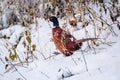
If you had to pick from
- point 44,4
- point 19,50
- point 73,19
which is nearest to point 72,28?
point 73,19

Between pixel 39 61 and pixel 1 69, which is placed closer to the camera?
pixel 39 61

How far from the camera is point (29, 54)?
423 cm

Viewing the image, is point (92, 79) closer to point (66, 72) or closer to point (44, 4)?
point (66, 72)

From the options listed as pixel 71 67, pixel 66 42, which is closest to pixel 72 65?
pixel 71 67

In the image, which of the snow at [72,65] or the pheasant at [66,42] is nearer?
the snow at [72,65]

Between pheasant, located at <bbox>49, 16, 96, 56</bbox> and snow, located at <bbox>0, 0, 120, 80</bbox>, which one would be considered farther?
pheasant, located at <bbox>49, 16, 96, 56</bbox>

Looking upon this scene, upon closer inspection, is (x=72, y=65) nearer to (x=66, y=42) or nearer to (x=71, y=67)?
(x=71, y=67)

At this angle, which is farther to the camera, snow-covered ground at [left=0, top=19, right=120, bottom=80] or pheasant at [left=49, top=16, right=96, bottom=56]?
pheasant at [left=49, top=16, right=96, bottom=56]

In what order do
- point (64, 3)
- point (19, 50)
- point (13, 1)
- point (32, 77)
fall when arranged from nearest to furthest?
point (32, 77) < point (19, 50) < point (64, 3) < point (13, 1)

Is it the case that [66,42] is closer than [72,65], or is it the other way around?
[72,65]

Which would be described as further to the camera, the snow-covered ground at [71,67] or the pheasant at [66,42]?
the pheasant at [66,42]

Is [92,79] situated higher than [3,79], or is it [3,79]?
[92,79]

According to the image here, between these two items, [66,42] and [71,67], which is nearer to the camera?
[71,67]

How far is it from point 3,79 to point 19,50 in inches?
50.4
